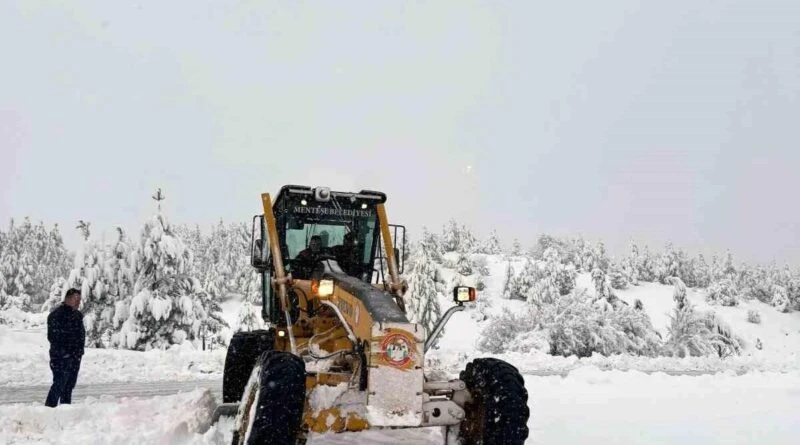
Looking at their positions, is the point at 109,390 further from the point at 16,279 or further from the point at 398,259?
the point at 16,279

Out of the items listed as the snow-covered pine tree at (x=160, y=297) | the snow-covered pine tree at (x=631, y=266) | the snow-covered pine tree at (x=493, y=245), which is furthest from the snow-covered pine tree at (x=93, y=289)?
the snow-covered pine tree at (x=493, y=245)

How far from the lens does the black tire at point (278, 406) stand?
4.52m

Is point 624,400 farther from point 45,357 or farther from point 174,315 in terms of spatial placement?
point 174,315

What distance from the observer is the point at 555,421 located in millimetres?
8719

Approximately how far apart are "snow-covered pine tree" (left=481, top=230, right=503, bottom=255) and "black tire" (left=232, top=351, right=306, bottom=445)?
4368 inches

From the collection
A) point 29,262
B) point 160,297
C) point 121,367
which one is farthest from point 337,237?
point 29,262

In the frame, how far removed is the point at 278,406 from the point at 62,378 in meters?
6.00

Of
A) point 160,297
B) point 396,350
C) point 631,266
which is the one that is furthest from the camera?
point 631,266

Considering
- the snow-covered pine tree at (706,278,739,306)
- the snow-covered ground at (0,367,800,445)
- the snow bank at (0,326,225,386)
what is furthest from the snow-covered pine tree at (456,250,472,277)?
the snow-covered ground at (0,367,800,445)

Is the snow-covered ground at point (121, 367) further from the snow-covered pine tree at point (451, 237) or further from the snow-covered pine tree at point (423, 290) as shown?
the snow-covered pine tree at point (451, 237)

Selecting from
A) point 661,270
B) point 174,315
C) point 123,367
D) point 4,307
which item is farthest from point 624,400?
point 661,270

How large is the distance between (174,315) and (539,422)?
17199 mm

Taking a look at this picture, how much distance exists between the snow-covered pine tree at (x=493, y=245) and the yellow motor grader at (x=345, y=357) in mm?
108079

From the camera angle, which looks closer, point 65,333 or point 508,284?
point 65,333
